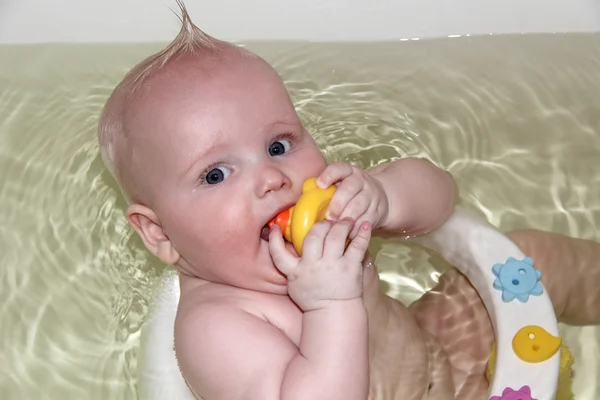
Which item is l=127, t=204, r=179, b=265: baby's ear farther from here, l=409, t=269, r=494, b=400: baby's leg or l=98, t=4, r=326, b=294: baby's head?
l=409, t=269, r=494, b=400: baby's leg

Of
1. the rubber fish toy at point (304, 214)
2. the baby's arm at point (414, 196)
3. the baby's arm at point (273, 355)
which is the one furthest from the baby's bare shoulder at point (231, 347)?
the baby's arm at point (414, 196)

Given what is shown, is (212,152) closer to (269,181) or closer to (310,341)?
(269,181)

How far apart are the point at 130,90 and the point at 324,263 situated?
32cm

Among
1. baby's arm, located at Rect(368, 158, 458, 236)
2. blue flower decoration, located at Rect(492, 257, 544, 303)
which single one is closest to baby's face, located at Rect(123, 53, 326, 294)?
baby's arm, located at Rect(368, 158, 458, 236)

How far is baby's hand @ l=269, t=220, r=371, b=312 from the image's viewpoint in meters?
0.94

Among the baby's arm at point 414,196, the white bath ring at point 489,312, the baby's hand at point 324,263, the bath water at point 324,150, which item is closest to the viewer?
the baby's hand at point 324,263

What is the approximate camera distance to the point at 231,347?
993 mm

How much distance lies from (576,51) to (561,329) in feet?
1.86

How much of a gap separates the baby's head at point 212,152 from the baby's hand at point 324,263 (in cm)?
6

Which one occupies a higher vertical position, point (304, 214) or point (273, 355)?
point (304, 214)

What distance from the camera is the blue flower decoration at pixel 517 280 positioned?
111 centimetres

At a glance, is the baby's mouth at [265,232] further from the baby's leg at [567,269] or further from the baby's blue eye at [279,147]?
the baby's leg at [567,269]

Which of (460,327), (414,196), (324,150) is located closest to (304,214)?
(414,196)

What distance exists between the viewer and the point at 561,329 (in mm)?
1338
